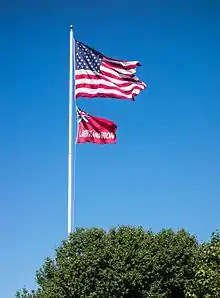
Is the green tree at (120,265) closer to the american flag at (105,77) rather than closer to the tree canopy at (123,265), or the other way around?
the tree canopy at (123,265)

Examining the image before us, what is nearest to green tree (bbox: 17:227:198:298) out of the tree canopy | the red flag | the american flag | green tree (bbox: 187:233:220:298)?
the tree canopy

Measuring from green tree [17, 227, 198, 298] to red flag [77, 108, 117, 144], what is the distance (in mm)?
7824

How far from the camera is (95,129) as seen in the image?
29031mm

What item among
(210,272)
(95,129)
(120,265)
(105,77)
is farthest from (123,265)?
(105,77)

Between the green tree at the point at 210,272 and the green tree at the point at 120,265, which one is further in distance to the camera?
the green tree at the point at 120,265

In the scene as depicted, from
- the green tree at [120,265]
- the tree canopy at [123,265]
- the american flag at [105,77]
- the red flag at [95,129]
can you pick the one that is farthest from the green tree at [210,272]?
the american flag at [105,77]

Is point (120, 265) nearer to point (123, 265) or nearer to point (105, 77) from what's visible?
point (123, 265)

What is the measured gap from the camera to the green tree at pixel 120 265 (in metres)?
33.6

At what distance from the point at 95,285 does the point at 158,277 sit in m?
3.48

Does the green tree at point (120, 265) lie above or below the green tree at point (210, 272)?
above

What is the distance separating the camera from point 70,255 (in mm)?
35000

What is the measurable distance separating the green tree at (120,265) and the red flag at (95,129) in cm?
782

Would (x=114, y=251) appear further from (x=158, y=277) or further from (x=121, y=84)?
(x=121, y=84)

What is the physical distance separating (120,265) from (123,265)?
0.60 feet
